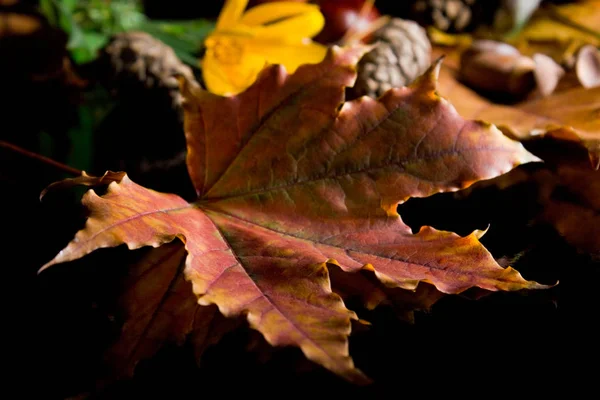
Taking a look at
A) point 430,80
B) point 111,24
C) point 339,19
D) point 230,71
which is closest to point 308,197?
point 430,80

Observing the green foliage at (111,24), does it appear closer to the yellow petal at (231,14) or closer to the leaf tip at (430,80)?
the yellow petal at (231,14)

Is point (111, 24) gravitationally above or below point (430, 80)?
below

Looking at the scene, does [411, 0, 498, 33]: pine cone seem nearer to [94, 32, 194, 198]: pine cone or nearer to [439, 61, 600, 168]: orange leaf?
[439, 61, 600, 168]: orange leaf

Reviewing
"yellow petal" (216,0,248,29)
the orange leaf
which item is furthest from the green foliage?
the orange leaf

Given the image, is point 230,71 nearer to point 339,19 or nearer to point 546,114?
point 339,19

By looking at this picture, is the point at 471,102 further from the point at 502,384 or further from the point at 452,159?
the point at 502,384

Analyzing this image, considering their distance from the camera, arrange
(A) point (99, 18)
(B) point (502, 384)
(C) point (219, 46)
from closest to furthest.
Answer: (B) point (502, 384) < (C) point (219, 46) < (A) point (99, 18)

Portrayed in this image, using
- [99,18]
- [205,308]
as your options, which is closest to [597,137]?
[205,308]
